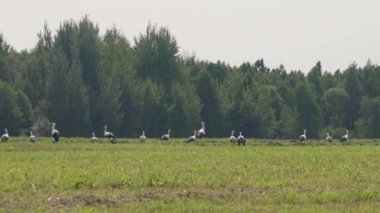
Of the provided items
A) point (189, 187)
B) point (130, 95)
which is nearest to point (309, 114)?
point (130, 95)

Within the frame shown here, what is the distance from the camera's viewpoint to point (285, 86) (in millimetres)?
111812

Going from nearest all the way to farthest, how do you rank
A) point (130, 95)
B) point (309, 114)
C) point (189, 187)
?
point (189, 187)
point (130, 95)
point (309, 114)

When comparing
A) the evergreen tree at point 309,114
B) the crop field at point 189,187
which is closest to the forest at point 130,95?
the evergreen tree at point 309,114

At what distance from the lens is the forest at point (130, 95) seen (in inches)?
3073

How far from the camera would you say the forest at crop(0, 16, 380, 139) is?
78062mm

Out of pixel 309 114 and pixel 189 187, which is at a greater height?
pixel 309 114

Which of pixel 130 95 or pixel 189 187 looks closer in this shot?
pixel 189 187

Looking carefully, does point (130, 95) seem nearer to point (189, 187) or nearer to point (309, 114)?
point (309, 114)

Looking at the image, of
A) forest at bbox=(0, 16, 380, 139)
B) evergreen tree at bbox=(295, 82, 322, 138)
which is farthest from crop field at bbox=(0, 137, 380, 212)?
evergreen tree at bbox=(295, 82, 322, 138)

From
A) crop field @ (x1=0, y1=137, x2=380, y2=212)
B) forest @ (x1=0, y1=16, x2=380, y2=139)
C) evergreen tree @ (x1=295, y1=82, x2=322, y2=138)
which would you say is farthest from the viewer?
evergreen tree @ (x1=295, y1=82, x2=322, y2=138)

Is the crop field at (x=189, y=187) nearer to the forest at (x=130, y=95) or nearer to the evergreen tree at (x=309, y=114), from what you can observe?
the forest at (x=130, y=95)

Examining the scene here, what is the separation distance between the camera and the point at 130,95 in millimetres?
83000

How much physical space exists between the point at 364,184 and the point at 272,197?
Result: 3.84 m

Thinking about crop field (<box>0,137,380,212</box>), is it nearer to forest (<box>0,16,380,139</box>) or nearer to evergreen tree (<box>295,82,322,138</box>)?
forest (<box>0,16,380,139</box>)
